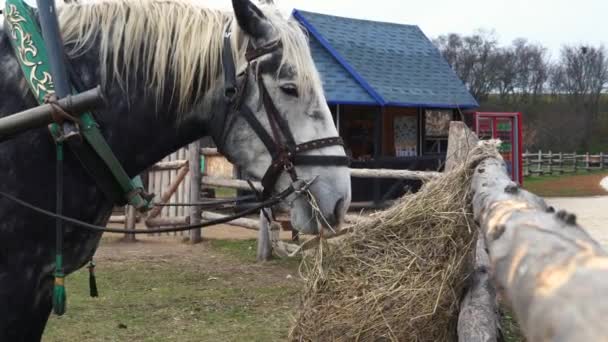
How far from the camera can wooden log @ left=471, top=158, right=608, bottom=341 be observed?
2.37ft

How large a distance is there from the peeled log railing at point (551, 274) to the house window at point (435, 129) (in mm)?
13517

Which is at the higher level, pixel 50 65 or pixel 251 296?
pixel 50 65

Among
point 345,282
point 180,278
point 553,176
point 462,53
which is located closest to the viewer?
point 345,282

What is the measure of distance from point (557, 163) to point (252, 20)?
117 ft

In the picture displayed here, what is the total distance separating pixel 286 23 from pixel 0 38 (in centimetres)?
108

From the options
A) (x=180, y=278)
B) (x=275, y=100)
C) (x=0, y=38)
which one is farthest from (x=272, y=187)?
(x=180, y=278)

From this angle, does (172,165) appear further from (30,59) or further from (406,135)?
(30,59)

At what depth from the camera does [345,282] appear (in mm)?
3672

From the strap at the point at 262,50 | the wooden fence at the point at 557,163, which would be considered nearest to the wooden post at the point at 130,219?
the strap at the point at 262,50

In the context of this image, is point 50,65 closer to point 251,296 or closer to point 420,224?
point 420,224

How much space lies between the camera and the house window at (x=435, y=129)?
577 inches

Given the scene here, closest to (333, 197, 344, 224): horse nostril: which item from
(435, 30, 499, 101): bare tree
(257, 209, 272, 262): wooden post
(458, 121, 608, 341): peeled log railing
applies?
(458, 121, 608, 341): peeled log railing

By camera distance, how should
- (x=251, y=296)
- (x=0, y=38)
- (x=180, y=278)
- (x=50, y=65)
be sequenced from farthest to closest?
(x=180, y=278)
(x=251, y=296)
(x=0, y=38)
(x=50, y=65)

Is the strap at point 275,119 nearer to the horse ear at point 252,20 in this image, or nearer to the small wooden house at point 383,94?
the horse ear at point 252,20
